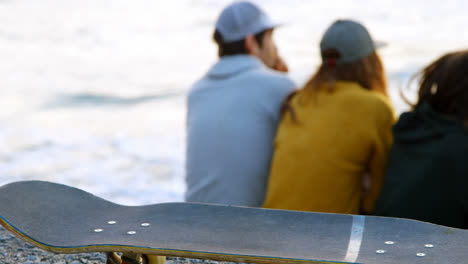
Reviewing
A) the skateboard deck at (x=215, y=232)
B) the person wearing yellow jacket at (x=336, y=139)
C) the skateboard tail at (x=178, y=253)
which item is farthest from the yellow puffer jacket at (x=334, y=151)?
the skateboard tail at (x=178, y=253)

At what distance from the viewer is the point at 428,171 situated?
2.73 metres

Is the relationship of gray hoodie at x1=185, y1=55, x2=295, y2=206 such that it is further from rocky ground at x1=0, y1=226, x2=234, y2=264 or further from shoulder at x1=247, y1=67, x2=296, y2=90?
rocky ground at x1=0, y1=226, x2=234, y2=264

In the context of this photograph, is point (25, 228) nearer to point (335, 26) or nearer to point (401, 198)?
point (401, 198)

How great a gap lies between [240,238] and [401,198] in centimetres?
100

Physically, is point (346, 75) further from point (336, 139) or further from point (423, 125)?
point (423, 125)

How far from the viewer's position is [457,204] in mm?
2727

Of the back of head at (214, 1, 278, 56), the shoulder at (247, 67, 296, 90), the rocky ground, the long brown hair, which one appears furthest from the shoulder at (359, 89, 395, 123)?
the rocky ground

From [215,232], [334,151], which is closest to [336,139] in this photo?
[334,151]

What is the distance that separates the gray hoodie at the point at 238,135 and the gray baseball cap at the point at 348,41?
0.91 feet

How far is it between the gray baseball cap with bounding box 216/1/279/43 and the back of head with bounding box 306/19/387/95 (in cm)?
49

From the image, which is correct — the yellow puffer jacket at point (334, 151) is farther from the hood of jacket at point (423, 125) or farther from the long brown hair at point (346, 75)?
the hood of jacket at point (423, 125)

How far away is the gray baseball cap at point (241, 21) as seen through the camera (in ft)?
11.5

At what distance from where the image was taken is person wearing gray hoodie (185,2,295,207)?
126 inches

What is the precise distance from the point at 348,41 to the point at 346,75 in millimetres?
147
